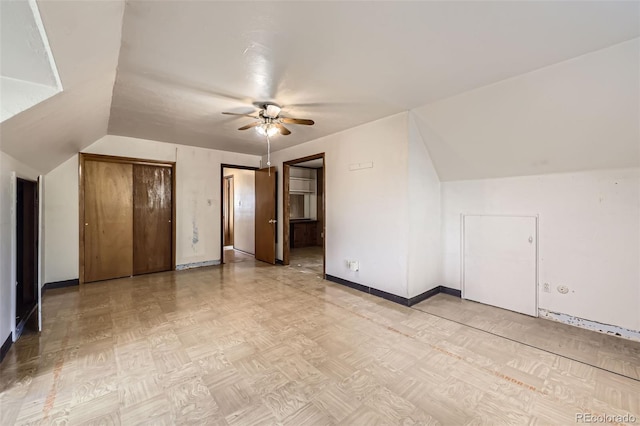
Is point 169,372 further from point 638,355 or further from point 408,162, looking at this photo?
point 638,355

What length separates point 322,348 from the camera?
A: 244 centimetres

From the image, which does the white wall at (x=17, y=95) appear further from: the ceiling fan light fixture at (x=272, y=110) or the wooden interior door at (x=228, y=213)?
the wooden interior door at (x=228, y=213)

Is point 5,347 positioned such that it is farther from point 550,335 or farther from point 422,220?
point 550,335

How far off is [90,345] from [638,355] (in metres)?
4.96

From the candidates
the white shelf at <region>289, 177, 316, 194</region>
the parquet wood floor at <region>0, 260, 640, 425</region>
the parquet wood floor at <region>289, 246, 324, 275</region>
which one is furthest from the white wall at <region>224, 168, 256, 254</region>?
the parquet wood floor at <region>0, 260, 640, 425</region>

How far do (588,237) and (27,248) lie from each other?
260 inches

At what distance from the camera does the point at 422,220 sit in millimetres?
3715

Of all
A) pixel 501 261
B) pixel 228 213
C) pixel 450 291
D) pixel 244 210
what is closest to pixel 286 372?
pixel 450 291

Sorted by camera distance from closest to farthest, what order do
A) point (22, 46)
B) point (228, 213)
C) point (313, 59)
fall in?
point (22, 46), point (313, 59), point (228, 213)

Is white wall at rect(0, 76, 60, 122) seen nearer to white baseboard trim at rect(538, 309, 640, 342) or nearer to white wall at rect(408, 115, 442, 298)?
white wall at rect(408, 115, 442, 298)

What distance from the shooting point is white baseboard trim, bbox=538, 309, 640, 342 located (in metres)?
2.63

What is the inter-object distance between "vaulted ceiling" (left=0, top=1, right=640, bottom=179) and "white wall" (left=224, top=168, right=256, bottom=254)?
3.87 meters

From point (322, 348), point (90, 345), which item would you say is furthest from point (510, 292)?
point (90, 345)

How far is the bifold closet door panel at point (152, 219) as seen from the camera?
4902mm
